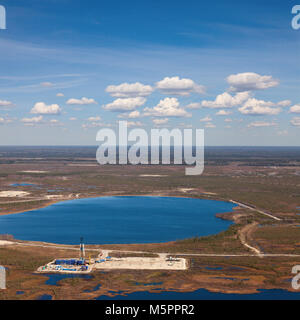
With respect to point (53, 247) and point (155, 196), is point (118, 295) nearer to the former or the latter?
point (53, 247)

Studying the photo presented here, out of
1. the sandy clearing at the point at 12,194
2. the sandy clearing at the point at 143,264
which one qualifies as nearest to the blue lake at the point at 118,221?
the sandy clearing at the point at 143,264

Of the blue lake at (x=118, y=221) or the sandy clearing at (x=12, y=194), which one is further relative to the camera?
the sandy clearing at (x=12, y=194)

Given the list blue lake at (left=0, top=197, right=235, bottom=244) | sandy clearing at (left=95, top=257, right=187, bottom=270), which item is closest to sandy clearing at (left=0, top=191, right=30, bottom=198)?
blue lake at (left=0, top=197, right=235, bottom=244)

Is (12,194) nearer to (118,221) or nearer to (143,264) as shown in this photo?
(118,221)

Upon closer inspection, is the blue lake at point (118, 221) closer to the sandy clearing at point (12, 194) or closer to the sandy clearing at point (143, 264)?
the sandy clearing at point (143, 264)

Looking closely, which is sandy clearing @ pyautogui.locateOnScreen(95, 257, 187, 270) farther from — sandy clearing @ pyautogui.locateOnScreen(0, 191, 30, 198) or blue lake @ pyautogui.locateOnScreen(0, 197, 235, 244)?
sandy clearing @ pyautogui.locateOnScreen(0, 191, 30, 198)

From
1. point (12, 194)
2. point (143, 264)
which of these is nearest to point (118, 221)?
point (143, 264)

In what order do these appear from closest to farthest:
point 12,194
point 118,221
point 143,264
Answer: point 143,264
point 118,221
point 12,194

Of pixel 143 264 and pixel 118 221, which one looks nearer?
pixel 143 264
